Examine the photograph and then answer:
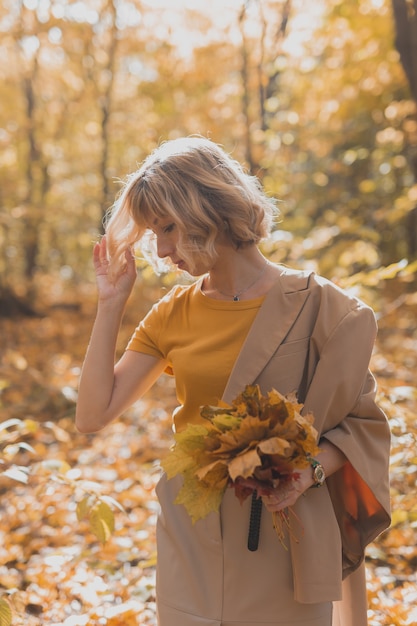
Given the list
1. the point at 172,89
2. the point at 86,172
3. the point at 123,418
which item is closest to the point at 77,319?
the point at 86,172

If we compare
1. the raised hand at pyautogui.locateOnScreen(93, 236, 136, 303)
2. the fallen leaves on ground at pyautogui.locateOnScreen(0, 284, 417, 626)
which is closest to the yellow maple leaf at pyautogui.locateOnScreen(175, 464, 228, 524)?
the raised hand at pyautogui.locateOnScreen(93, 236, 136, 303)

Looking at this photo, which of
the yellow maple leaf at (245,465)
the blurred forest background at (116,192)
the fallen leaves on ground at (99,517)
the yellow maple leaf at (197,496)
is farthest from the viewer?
the blurred forest background at (116,192)

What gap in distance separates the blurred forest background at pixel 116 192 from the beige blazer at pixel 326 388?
0.87 metres

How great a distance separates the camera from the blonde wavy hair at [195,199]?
82.6 inches

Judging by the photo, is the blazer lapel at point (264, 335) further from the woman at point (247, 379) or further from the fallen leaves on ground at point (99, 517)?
the fallen leaves on ground at point (99, 517)

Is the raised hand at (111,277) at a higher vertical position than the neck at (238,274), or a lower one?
lower

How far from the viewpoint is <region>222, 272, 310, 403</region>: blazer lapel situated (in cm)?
205

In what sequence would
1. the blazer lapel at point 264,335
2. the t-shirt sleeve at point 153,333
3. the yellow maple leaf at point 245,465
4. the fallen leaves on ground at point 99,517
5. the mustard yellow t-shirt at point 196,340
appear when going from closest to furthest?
the yellow maple leaf at point 245,465
the blazer lapel at point 264,335
the mustard yellow t-shirt at point 196,340
the t-shirt sleeve at point 153,333
the fallen leaves on ground at point 99,517

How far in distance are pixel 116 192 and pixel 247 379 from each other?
592cm

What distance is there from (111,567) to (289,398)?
2.58 metres

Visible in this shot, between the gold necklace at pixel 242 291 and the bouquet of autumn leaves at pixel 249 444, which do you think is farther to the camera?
the gold necklace at pixel 242 291

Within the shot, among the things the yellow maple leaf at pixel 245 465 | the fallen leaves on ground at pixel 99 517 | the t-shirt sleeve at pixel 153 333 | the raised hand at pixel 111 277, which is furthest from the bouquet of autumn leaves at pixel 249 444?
→ the fallen leaves on ground at pixel 99 517

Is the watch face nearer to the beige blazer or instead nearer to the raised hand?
the beige blazer

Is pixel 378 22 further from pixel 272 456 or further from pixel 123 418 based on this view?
pixel 272 456
